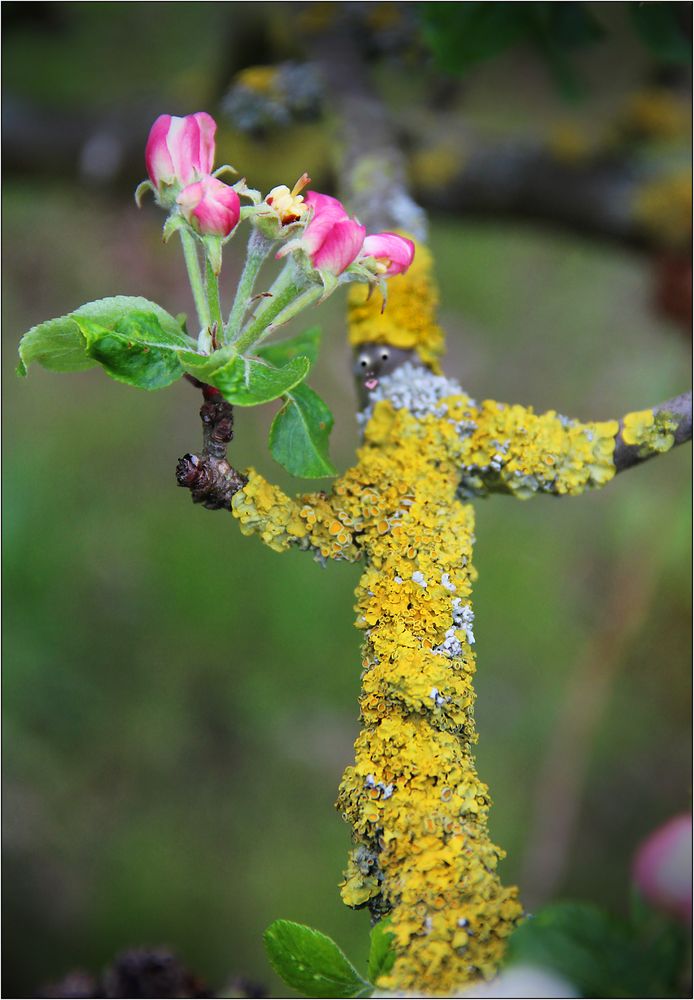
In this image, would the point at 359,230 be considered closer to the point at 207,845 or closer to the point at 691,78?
the point at 691,78

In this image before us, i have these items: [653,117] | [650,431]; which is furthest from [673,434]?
[653,117]

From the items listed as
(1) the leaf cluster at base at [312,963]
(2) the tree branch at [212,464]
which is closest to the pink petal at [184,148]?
(2) the tree branch at [212,464]

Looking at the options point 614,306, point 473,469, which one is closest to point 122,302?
point 473,469

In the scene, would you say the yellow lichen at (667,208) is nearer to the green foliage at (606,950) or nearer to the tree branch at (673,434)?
the tree branch at (673,434)

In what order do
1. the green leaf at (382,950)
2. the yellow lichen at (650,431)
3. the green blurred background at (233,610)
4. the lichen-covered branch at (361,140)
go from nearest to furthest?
1. the green leaf at (382,950)
2. the yellow lichen at (650,431)
3. the lichen-covered branch at (361,140)
4. the green blurred background at (233,610)

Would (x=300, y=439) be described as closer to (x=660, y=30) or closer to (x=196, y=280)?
(x=196, y=280)
